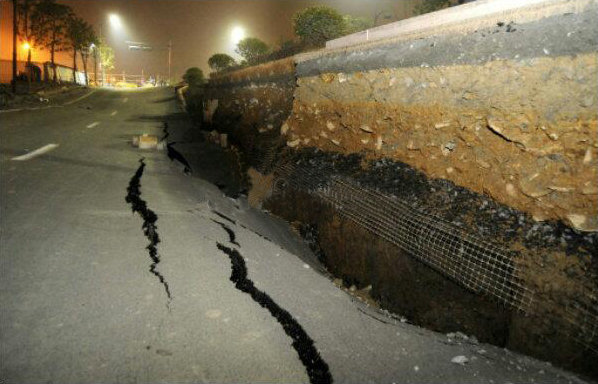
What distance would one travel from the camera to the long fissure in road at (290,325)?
1.87 metres

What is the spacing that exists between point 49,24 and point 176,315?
126ft

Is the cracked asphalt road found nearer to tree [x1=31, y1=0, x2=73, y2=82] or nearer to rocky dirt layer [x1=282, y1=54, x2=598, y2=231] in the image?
rocky dirt layer [x1=282, y1=54, x2=598, y2=231]

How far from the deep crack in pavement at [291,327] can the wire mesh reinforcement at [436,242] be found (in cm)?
156

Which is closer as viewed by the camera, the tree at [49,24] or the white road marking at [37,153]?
the white road marking at [37,153]

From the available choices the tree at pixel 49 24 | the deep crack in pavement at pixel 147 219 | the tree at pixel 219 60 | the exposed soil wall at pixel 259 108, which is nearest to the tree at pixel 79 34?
the tree at pixel 49 24

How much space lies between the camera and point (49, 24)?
101 feet

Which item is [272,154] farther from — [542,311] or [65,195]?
[542,311]

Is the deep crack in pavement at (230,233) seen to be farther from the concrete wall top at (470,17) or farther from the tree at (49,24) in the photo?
the tree at (49,24)

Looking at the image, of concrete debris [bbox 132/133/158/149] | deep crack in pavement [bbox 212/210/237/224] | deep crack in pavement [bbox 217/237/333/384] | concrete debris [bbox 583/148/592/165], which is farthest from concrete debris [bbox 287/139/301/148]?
concrete debris [bbox 583/148/592/165]

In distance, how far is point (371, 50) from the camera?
15.1 ft

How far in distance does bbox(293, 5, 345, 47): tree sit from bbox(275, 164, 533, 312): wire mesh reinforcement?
6.71 meters

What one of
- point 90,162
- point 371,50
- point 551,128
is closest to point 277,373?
point 551,128

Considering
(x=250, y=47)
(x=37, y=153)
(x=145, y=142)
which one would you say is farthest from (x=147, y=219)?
(x=250, y=47)

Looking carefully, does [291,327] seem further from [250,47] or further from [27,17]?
[27,17]
